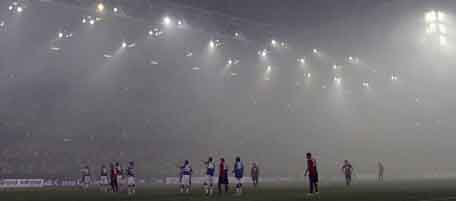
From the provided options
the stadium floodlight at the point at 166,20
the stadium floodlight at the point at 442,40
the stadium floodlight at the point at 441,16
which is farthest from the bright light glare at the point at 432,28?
the stadium floodlight at the point at 166,20

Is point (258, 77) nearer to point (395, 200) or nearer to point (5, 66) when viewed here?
point (5, 66)

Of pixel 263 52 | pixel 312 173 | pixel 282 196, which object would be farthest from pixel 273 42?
pixel 282 196

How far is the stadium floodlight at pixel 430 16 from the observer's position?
61956mm

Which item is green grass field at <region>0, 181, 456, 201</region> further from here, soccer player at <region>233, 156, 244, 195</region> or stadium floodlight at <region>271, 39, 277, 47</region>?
stadium floodlight at <region>271, 39, 277, 47</region>

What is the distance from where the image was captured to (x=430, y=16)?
6278cm

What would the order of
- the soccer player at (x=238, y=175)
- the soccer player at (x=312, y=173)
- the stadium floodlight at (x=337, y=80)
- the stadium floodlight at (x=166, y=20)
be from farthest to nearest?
1. the stadium floodlight at (x=337, y=80)
2. the stadium floodlight at (x=166, y=20)
3. the soccer player at (x=238, y=175)
4. the soccer player at (x=312, y=173)

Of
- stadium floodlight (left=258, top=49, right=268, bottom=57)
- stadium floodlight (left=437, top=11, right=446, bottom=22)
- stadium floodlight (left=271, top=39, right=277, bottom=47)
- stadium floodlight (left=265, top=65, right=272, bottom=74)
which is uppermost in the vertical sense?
stadium floodlight (left=437, top=11, right=446, bottom=22)

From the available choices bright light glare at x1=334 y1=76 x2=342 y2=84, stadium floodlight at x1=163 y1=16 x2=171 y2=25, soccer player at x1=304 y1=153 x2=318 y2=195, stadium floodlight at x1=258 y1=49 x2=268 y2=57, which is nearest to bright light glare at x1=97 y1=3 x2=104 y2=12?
stadium floodlight at x1=163 y1=16 x2=171 y2=25

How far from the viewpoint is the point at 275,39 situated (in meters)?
69.1

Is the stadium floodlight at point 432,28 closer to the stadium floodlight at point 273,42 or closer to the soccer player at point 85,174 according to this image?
the stadium floodlight at point 273,42

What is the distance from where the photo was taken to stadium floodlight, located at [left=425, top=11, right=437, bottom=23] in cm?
6196

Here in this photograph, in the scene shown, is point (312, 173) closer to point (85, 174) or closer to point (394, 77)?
point (85, 174)

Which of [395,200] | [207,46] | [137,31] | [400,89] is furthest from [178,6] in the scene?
[400,89]

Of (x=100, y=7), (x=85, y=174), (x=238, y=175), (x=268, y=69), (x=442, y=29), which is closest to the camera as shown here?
(x=238, y=175)
